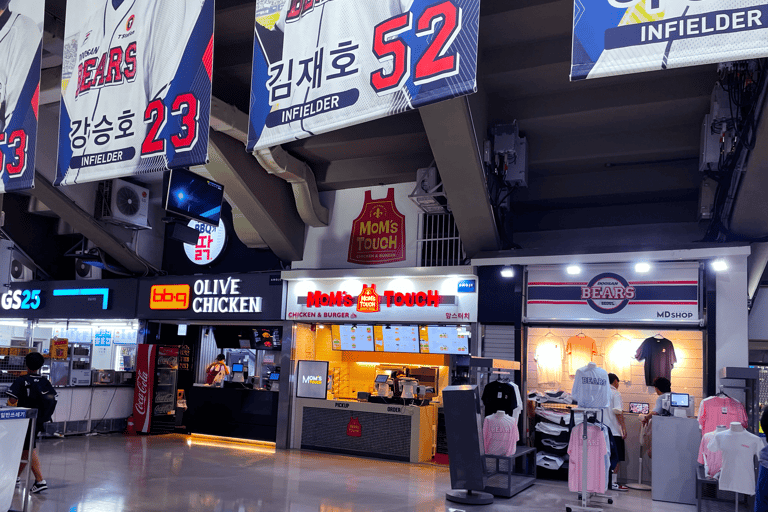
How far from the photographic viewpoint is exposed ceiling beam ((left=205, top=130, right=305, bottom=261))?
9672 millimetres

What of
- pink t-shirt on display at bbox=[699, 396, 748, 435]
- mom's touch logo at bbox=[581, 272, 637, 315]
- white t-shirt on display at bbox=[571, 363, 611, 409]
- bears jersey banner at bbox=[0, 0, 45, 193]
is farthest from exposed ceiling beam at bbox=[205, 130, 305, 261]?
pink t-shirt on display at bbox=[699, 396, 748, 435]

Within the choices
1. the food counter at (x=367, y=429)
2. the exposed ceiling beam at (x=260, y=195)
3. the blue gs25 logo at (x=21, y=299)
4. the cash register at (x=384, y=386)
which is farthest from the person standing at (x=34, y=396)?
the blue gs25 logo at (x=21, y=299)

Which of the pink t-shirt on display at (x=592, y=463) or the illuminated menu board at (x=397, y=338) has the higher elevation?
the illuminated menu board at (x=397, y=338)

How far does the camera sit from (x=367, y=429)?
10.1 meters

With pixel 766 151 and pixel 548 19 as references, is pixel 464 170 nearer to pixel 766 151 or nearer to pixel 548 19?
pixel 548 19

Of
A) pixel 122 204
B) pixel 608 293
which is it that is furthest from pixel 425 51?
pixel 122 204

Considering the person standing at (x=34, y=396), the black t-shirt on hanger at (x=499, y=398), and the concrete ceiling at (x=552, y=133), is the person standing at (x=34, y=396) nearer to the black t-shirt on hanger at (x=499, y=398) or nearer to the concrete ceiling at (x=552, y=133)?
the concrete ceiling at (x=552, y=133)

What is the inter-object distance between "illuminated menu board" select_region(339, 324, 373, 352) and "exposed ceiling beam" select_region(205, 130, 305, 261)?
4.76 ft

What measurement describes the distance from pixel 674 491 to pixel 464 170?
441 cm

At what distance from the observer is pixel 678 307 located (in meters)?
8.38

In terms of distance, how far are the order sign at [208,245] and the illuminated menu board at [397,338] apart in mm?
3677

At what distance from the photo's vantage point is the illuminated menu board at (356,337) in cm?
1088

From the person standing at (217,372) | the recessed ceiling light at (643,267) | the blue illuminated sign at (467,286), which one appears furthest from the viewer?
the person standing at (217,372)

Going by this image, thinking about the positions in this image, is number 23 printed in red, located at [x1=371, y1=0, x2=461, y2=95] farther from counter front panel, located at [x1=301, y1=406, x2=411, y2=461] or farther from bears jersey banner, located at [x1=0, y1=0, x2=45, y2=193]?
counter front panel, located at [x1=301, y1=406, x2=411, y2=461]
